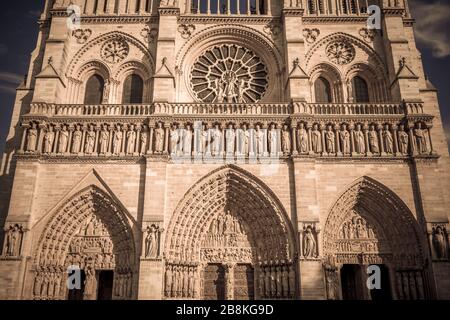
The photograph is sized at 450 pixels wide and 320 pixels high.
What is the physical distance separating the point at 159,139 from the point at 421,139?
9.90 m

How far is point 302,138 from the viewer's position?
16.1 metres

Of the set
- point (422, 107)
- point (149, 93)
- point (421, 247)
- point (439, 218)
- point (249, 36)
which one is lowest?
point (421, 247)

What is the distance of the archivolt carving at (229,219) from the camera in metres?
15.4

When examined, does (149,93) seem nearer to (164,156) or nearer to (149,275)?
(164,156)

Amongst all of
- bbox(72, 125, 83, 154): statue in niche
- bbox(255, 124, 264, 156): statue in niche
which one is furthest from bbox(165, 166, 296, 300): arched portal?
bbox(72, 125, 83, 154): statue in niche

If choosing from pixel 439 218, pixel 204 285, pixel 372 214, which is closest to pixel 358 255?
pixel 372 214

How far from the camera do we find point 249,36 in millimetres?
19281

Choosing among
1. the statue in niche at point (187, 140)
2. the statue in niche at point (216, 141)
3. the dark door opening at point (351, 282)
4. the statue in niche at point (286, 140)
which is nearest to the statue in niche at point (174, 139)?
the statue in niche at point (187, 140)

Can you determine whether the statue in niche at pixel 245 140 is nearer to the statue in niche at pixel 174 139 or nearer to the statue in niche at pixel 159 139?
the statue in niche at pixel 174 139

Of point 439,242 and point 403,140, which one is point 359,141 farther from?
point 439,242

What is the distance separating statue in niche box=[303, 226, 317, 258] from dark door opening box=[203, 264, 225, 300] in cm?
326

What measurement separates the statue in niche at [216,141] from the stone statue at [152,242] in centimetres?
358

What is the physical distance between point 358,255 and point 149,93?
10660mm
